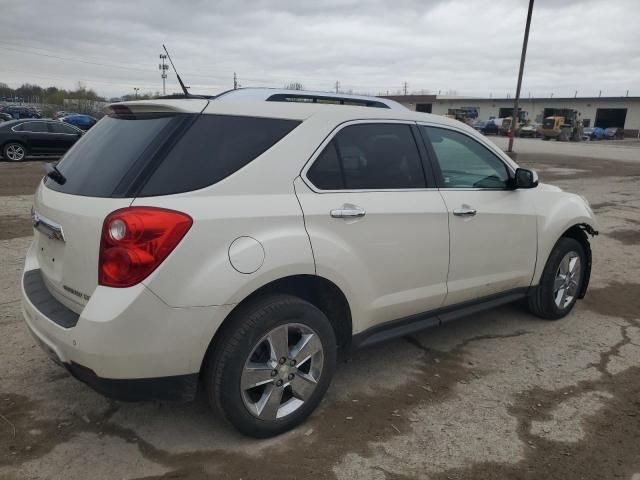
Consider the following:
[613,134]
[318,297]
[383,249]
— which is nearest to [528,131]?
[613,134]

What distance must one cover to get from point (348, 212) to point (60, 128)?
16800mm

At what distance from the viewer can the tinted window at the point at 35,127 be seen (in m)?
16.4

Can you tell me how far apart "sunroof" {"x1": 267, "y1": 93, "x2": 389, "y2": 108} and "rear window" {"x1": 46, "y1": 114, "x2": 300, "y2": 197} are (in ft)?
1.20

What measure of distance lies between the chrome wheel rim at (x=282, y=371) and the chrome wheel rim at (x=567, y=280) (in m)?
2.68

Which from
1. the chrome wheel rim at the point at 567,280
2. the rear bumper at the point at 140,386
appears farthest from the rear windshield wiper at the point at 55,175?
the chrome wheel rim at the point at 567,280

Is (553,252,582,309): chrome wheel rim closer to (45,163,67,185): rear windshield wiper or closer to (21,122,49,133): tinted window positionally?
(45,163,67,185): rear windshield wiper

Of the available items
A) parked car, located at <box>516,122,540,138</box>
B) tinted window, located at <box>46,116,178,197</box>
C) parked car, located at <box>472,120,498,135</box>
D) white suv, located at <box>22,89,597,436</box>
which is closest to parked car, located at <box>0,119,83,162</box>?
tinted window, located at <box>46,116,178,197</box>

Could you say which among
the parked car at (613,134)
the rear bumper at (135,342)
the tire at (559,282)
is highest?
the rear bumper at (135,342)

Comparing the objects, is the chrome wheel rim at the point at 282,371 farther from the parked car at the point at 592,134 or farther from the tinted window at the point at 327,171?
the parked car at the point at 592,134

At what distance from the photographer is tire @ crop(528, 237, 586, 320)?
4516mm

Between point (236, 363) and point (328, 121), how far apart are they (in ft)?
4.76

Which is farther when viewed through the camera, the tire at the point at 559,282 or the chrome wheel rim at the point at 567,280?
the chrome wheel rim at the point at 567,280

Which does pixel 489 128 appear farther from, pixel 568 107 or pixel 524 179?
pixel 524 179

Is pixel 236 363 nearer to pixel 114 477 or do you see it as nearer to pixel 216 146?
pixel 114 477
